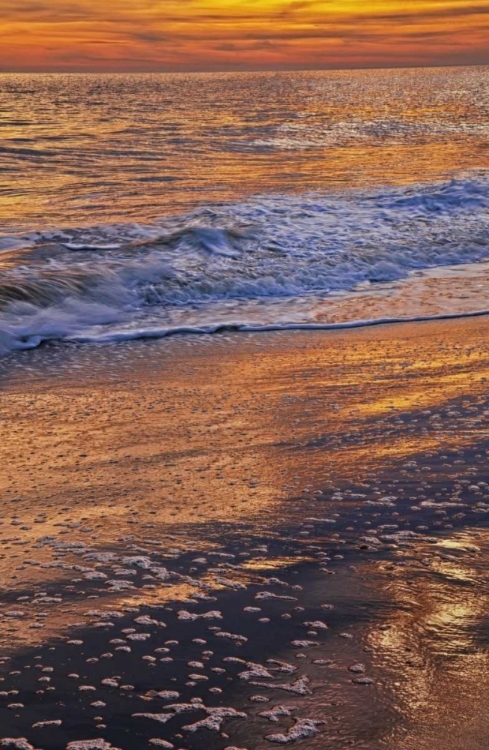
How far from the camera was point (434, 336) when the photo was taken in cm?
802

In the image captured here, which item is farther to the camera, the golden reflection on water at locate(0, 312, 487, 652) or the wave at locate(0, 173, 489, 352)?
the wave at locate(0, 173, 489, 352)

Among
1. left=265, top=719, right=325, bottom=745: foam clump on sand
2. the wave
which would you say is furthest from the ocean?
left=265, top=719, right=325, bottom=745: foam clump on sand

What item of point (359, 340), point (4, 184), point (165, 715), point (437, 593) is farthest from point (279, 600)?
point (4, 184)

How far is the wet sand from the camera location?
2781mm

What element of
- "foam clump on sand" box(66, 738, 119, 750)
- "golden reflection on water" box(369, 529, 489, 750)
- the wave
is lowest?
the wave

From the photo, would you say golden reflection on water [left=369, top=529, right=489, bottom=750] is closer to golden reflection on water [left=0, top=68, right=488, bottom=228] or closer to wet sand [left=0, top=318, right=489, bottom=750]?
wet sand [left=0, top=318, right=489, bottom=750]

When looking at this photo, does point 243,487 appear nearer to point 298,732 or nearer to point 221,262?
point 298,732

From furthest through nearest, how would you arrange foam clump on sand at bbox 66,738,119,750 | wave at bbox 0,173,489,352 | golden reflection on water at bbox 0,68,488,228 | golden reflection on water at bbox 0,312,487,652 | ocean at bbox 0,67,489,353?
golden reflection on water at bbox 0,68,488,228 < ocean at bbox 0,67,489,353 < wave at bbox 0,173,489,352 < golden reflection on water at bbox 0,312,487,652 < foam clump on sand at bbox 66,738,119,750

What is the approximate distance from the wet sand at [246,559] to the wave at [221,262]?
1.98m

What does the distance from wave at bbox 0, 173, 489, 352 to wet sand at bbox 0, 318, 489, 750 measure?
198cm

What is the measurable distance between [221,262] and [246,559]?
24.5 feet

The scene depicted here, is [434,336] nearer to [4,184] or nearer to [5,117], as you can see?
[4,184]

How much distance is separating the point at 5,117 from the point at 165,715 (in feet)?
128

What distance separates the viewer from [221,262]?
36.1 feet
